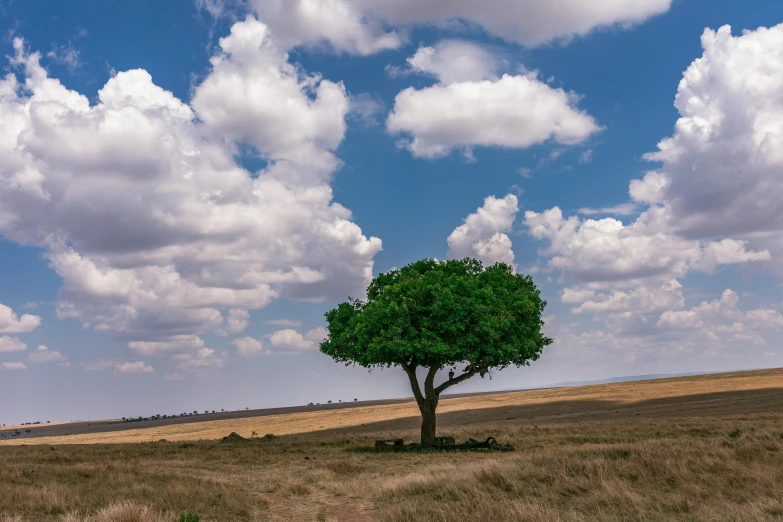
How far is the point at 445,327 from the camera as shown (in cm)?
3462

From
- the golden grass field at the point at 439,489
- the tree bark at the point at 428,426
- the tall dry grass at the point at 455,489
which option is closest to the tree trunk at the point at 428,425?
the tree bark at the point at 428,426

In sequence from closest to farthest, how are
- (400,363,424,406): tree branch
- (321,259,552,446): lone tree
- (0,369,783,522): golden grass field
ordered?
(0,369,783,522): golden grass field → (321,259,552,446): lone tree → (400,363,424,406): tree branch

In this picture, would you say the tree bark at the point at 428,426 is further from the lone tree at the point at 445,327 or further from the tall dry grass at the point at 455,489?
the tall dry grass at the point at 455,489

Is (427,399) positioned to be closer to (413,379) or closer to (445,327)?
(413,379)

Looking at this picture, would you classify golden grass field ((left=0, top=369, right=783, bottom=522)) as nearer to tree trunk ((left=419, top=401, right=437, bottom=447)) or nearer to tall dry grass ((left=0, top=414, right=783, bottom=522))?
tall dry grass ((left=0, top=414, right=783, bottom=522))

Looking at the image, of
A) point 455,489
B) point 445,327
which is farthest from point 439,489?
point 445,327

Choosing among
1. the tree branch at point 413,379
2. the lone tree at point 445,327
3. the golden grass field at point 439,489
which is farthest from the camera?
the tree branch at point 413,379

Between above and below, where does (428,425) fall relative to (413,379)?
below

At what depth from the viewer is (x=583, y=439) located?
33.8 m

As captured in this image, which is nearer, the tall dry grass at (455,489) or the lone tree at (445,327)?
the tall dry grass at (455,489)

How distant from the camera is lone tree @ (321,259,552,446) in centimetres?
3466

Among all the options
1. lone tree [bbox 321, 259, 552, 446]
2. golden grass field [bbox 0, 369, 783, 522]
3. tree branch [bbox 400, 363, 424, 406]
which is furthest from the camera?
tree branch [bbox 400, 363, 424, 406]

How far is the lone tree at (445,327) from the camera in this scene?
34.7m

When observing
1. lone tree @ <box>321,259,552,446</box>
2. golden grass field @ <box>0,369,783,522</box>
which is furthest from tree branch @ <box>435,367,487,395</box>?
golden grass field @ <box>0,369,783,522</box>
